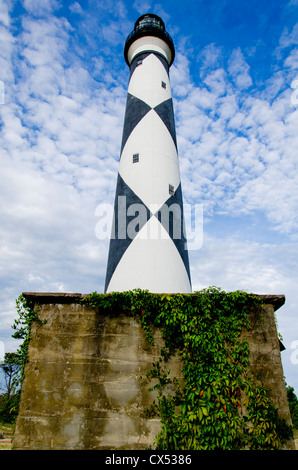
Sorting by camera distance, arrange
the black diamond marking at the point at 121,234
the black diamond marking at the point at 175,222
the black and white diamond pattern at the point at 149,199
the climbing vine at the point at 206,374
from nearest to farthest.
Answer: the climbing vine at the point at 206,374 → the black and white diamond pattern at the point at 149,199 → the black diamond marking at the point at 121,234 → the black diamond marking at the point at 175,222

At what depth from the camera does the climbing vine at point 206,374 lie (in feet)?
12.5

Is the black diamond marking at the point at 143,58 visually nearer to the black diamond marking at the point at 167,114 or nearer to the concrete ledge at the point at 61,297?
the black diamond marking at the point at 167,114

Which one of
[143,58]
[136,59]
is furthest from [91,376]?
[136,59]

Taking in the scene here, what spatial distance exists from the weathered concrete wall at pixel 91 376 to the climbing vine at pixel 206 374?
14 centimetres

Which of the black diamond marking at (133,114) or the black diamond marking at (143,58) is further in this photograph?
the black diamond marking at (143,58)

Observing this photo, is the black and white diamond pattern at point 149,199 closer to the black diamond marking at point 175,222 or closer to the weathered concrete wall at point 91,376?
the black diamond marking at point 175,222

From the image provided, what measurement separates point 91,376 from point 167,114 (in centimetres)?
894

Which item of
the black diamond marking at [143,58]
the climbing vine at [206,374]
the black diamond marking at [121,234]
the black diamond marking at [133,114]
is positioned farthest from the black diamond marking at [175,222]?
the black diamond marking at [143,58]

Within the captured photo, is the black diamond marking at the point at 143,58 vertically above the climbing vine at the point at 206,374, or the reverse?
the black diamond marking at the point at 143,58

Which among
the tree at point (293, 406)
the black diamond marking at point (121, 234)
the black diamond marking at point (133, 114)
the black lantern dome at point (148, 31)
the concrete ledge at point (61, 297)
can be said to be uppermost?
the black lantern dome at point (148, 31)

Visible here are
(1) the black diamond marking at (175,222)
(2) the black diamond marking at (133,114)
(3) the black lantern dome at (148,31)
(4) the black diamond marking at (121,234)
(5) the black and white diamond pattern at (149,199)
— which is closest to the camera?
(5) the black and white diamond pattern at (149,199)

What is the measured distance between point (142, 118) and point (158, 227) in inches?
164

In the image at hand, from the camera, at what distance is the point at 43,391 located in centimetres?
403

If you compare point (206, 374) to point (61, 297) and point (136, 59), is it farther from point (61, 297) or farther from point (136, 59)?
point (136, 59)
